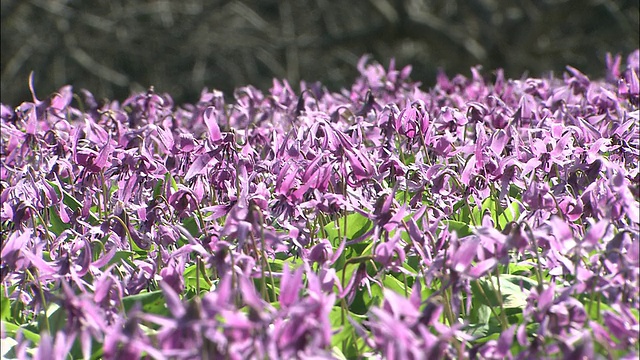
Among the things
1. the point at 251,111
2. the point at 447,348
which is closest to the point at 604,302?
the point at 447,348

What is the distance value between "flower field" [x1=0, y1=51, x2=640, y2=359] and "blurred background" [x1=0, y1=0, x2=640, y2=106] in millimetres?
9946

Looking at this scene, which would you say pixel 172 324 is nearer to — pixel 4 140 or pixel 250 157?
pixel 250 157

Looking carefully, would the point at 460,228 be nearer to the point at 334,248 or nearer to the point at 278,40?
the point at 334,248

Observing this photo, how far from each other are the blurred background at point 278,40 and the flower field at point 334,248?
9946 millimetres

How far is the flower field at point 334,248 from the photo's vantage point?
5.76 ft

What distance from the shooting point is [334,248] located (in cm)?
280

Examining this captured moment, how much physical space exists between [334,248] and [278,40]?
42.7 ft

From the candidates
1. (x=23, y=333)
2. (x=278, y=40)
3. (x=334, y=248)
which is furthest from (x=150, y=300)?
(x=278, y=40)

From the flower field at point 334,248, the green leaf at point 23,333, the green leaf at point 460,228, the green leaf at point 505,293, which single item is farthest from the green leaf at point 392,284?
the green leaf at point 23,333

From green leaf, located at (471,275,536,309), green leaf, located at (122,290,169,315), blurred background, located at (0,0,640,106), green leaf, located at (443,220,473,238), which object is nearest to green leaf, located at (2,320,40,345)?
green leaf, located at (122,290,169,315)

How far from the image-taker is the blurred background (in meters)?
13.9

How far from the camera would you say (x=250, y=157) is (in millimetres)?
3254

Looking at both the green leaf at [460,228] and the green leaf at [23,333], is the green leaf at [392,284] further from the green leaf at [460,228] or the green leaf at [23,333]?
the green leaf at [23,333]

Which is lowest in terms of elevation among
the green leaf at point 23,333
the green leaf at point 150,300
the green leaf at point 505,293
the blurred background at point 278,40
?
the green leaf at point 23,333
